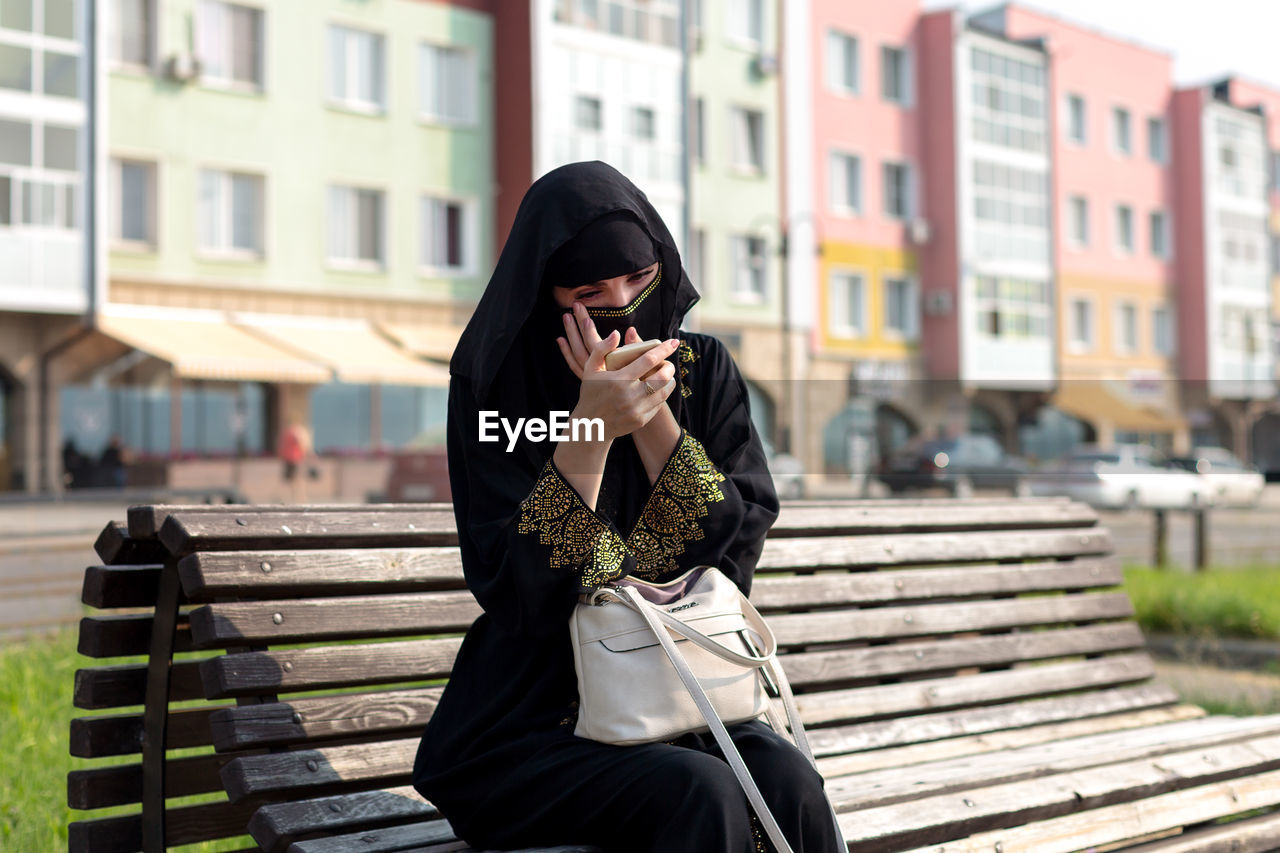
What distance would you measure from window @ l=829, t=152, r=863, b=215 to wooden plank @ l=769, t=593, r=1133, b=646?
3285 cm

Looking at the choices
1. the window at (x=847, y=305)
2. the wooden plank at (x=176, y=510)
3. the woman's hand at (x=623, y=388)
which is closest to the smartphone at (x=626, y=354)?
the woman's hand at (x=623, y=388)

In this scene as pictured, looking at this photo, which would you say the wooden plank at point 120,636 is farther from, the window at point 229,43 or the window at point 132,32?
the window at point 132,32

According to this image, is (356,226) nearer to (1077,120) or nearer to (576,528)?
(1077,120)

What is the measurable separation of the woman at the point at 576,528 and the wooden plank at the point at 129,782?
72cm

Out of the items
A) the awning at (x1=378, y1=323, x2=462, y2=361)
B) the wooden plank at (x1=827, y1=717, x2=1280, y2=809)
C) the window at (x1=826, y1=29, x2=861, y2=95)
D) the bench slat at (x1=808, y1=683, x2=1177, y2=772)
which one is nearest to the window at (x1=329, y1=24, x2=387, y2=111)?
the awning at (x1=378, y1=323, x2=462, y2=361)

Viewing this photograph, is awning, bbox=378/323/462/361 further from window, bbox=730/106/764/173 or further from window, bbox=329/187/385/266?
window, bbox=730/106/764/173

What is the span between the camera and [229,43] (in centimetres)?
2656

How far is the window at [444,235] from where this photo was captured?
29.2 meters

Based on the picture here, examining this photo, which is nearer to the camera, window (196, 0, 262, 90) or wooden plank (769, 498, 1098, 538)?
wooden plank (769, 498, 1098, 538)

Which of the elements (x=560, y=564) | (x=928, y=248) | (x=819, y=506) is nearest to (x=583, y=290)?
(x=560, y=564)

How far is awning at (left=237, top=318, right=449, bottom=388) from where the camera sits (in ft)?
85.3

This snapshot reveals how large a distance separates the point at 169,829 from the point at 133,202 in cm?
2457

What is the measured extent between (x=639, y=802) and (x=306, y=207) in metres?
26.1

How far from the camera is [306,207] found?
27.2m
